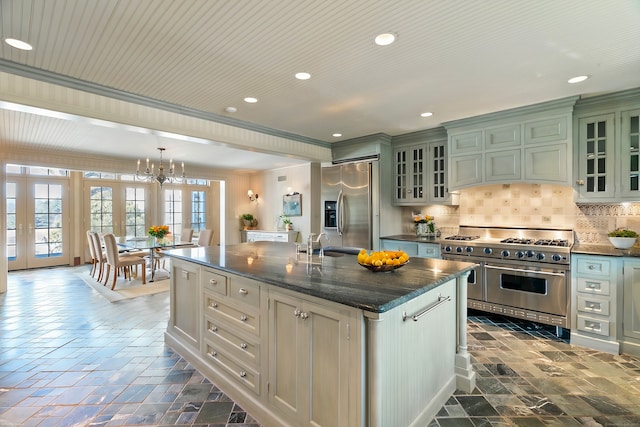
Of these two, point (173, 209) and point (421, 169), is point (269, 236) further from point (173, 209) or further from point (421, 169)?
point (421, 169)

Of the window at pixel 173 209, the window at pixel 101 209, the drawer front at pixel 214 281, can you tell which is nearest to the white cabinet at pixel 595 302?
the drawer front at pixel 214 281

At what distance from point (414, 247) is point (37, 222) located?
837 centimetres

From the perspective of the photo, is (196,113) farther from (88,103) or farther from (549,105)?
(549,105)

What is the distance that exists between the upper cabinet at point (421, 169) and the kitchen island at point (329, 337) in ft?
7.21

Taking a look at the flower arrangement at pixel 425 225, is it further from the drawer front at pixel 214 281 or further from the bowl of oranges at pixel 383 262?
the drawer front at pixel 214 281

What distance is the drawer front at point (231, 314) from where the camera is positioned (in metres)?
2.02

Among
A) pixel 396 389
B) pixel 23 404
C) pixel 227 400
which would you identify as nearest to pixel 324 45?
pixel 396 389

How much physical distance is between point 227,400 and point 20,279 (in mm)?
6384

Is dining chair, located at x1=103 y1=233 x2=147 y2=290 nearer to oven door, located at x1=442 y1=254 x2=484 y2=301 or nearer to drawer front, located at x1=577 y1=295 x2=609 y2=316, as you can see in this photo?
oven door, located at x1=442 y1=254 x2=484 y2=301

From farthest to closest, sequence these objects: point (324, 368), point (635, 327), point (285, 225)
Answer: point (285, 225)
point (635, 327)
point (324, 368)

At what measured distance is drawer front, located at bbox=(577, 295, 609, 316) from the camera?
2873 millimetres

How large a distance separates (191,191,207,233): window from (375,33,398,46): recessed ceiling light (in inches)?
339

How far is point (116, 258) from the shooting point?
523 centimetres

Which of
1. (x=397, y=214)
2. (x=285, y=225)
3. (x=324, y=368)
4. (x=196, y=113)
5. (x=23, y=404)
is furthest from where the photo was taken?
(x=285, y=225)
